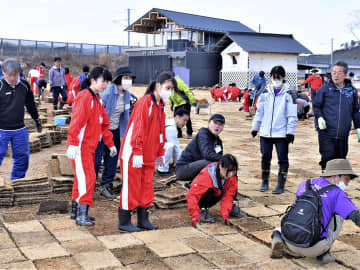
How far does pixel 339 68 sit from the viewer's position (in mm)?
5953

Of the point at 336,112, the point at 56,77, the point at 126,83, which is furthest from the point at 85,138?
the point at 56,77

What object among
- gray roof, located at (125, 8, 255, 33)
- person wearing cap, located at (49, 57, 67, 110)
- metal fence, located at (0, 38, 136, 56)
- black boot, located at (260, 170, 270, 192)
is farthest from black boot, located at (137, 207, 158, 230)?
metal fence, located at (0, 38, 136, 56)

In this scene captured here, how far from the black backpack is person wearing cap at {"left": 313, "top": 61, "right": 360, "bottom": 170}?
2422mm

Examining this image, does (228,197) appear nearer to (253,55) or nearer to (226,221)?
(226,221)

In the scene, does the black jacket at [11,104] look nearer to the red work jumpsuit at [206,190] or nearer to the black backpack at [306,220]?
the red work jumpsuit at [206,190]

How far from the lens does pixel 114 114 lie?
6227 millimetres

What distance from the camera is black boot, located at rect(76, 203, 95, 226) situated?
16.3 ft

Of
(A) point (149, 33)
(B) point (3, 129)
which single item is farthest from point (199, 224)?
(A) point (149, 33)

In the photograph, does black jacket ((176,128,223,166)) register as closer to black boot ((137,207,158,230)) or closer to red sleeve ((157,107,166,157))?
red sleeve ((157,107,166,157))

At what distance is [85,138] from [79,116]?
0.79 feet

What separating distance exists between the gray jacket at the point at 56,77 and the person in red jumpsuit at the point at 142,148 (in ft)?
34.0

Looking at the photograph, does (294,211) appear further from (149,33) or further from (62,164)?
(149,33)

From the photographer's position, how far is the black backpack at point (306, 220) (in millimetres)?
3818

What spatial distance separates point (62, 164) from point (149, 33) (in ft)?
114
